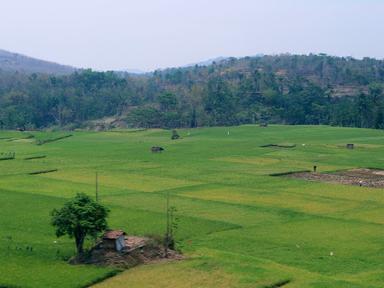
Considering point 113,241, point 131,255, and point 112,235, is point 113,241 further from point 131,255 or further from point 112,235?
point 131,255

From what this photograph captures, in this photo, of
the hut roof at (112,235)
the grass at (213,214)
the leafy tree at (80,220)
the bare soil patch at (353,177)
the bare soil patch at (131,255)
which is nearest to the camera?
the grass at (213,214)

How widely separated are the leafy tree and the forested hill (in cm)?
8992

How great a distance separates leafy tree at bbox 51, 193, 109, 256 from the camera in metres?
29.9

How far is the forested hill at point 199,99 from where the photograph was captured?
122 m

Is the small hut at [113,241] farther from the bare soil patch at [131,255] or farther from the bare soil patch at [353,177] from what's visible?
the bare soil patch at [353,177]

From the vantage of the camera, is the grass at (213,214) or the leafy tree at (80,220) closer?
the grass at (213,214)

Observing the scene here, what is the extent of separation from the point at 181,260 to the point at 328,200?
17615mm

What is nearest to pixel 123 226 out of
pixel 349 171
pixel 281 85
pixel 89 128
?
pixel 349 171

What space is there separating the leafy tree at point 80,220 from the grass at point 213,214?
1.19 metres

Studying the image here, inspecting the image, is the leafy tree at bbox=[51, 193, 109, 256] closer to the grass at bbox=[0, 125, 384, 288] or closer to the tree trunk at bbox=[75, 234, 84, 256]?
the tree trunk at bbox=[75, 234, 84, 256]

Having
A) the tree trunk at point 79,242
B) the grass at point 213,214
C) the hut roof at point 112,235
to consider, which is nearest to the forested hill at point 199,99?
the grass at point 213,214

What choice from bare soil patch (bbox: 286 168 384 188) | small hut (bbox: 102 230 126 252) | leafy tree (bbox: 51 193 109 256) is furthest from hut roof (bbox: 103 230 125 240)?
bare soil patch (bbox: 286 168 384 188)

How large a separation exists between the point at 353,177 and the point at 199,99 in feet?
260

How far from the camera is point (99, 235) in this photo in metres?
31.7
